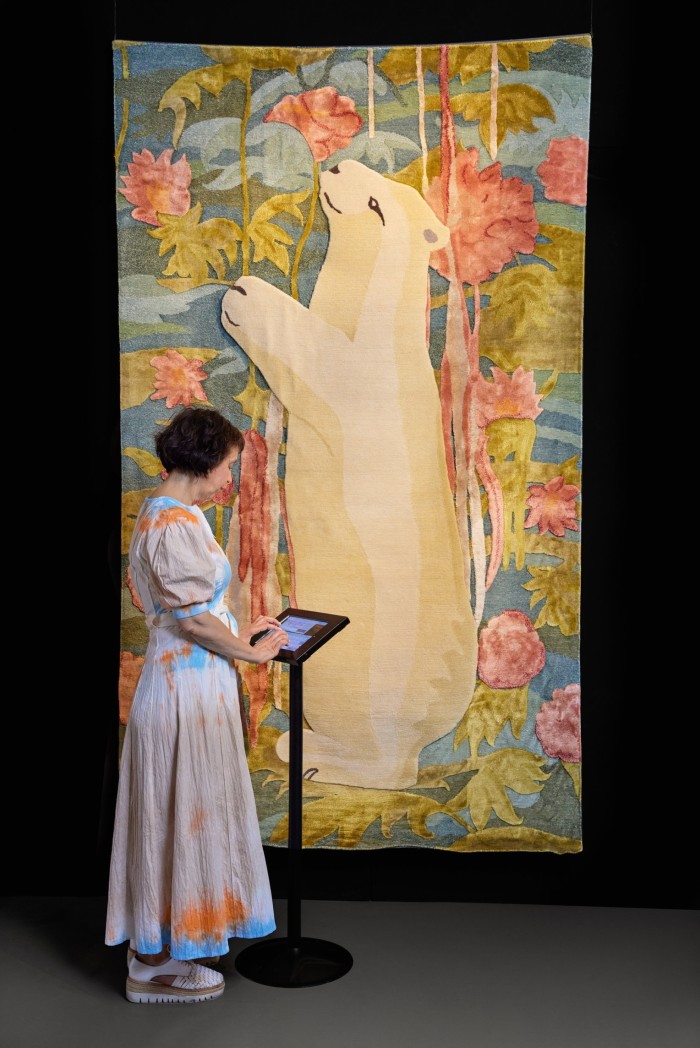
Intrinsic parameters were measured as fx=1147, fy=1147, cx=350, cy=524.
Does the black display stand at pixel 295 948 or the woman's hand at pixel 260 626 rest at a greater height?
the woman's hand at pixel 260 626

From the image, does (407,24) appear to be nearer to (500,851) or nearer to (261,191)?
(261,191)

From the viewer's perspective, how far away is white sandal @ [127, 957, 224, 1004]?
308 centimetres

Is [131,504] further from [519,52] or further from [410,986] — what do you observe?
[519,52]

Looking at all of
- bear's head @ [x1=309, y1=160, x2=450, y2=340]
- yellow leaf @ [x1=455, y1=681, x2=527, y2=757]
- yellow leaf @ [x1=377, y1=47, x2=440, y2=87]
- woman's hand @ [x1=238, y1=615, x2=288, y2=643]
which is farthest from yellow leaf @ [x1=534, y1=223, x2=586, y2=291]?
woman's hand @ [x1=238, y1=615, x2=288, y2=643]

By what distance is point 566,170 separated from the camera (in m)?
3.54

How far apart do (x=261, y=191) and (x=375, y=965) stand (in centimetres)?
235

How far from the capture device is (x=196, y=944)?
299 cm

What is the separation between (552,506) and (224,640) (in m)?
1.20

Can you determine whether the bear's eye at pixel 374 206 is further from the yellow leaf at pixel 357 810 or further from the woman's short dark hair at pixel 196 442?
the yellow leaf at pixel 357 810

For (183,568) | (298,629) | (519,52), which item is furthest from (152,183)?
(298,629)

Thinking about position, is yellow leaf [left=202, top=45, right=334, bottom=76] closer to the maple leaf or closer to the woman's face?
the maple leaf

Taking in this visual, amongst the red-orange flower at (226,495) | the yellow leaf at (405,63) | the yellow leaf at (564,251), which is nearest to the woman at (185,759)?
the red-orange flower at (226,495)

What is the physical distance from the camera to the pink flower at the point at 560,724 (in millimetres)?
3619
